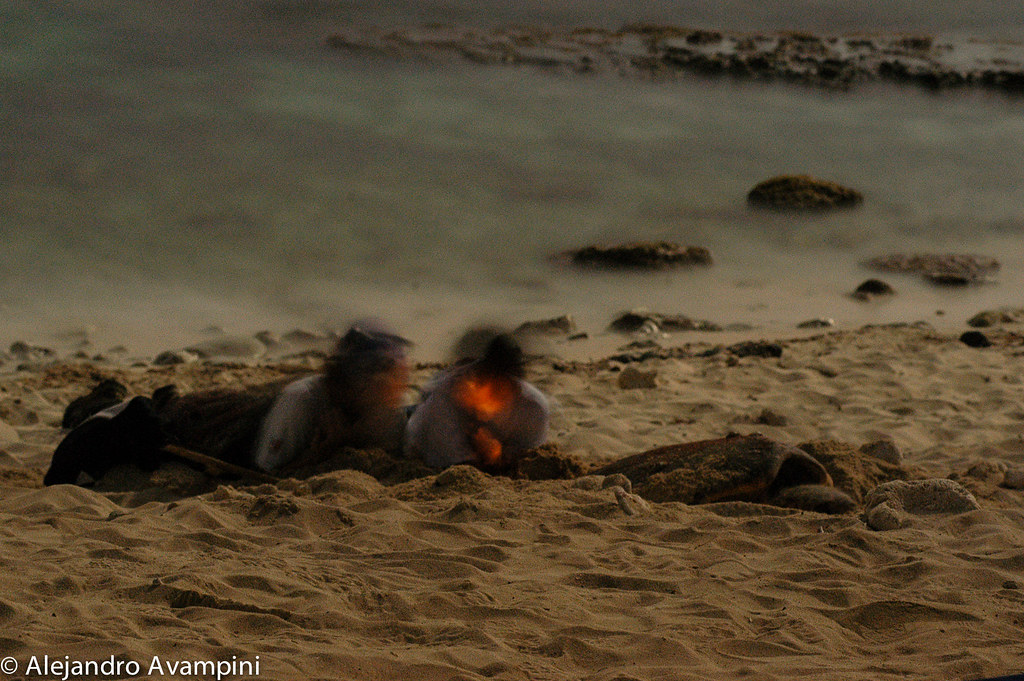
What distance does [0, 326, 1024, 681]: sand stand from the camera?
11.4 ft

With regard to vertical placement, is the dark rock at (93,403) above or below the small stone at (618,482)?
below

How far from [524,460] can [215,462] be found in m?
1.61

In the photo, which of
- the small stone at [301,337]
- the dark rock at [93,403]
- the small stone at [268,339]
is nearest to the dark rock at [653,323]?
the small stone at [301,337]

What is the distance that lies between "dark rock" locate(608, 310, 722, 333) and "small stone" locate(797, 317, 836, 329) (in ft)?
2.79

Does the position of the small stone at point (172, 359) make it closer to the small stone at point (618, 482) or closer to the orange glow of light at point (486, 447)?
the orange glow of light at point (486, 447)

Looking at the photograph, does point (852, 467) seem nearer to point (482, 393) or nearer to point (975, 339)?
point (482, 393)

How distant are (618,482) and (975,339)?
5.04 m

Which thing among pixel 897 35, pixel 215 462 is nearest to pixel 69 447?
pixel 215 462

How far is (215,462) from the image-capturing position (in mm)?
5750

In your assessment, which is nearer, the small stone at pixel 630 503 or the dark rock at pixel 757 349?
the small stone at pixel 630 503

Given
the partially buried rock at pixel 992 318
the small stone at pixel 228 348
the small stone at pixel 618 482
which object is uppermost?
the small stone at pixel 618 482

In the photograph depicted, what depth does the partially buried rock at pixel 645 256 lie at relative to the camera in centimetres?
1314

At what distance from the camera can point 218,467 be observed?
575 cm

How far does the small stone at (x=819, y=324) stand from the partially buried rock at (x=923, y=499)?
5.66 metres
